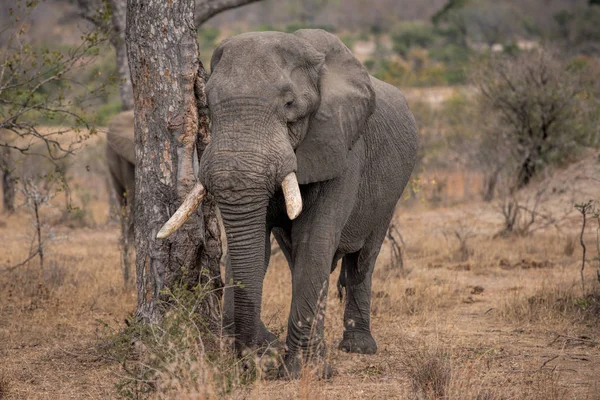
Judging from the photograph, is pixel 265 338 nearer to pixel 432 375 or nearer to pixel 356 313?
pixel 356 313

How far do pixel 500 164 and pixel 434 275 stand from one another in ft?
21.4

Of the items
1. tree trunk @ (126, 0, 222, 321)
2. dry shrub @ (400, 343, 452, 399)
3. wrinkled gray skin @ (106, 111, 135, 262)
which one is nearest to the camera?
dry shrub @ (400, 343, 452, 399)

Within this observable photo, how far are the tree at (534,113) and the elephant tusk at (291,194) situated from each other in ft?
34.7

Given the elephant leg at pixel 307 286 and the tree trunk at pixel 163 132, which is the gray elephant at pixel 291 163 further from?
the tree trunk at pixel 163 132

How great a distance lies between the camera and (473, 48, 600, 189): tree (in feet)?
50.1

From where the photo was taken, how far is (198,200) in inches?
199

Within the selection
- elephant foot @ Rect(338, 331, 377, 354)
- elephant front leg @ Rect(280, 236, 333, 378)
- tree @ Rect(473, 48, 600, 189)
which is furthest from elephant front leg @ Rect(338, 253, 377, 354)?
tree @ Rect(473, 48, 600, 189)

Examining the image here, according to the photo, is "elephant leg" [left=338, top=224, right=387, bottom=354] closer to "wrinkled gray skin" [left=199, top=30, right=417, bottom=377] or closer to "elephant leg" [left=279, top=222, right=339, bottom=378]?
"wrinkled gray skin" [left=199, top=30, right=417, bottom=377]

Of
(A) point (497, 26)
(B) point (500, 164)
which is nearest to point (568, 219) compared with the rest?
(B) point (500, 164)

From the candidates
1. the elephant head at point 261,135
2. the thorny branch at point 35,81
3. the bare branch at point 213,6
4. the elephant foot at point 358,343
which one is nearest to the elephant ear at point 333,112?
the elephant head at point 261,135

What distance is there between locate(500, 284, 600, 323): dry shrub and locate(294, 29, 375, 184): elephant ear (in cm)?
277

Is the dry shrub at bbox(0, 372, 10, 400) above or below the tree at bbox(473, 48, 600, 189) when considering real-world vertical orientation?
below

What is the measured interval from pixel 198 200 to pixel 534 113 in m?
11.5

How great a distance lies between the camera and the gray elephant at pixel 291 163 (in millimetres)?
4965
